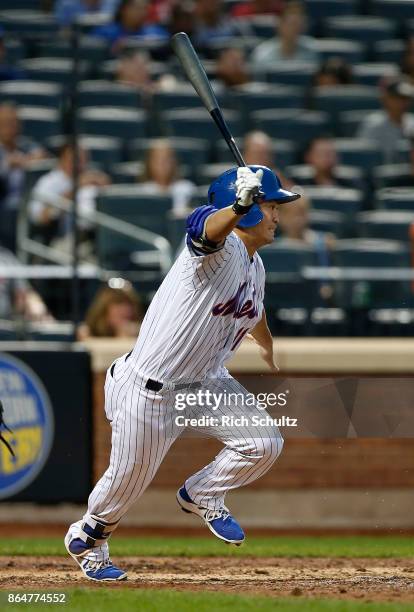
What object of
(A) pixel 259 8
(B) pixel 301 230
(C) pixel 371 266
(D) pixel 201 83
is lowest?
(C) pixel 371 266

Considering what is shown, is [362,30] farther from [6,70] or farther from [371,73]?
[6,70]

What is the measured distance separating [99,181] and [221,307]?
4.68 m

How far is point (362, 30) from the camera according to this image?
12.3 m

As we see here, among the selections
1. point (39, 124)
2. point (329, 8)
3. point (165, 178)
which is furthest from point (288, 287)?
point (329, 8)

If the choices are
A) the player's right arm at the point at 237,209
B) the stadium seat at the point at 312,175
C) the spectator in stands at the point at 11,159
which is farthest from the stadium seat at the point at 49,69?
the player's right arm at the point at 237,209

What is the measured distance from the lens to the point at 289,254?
28.6 ft

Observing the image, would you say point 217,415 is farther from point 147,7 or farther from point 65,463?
point 147,7

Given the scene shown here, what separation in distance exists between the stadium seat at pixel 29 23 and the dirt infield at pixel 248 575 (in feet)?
15.0

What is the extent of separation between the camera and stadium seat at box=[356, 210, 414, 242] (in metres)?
9.27

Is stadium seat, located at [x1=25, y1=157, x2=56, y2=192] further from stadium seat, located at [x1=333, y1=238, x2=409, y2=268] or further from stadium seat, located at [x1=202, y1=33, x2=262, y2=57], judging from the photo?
stadium seat, located at [x1=202, y1=33, x2=262, y2=57]

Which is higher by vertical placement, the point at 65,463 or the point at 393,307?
the point at 393,307

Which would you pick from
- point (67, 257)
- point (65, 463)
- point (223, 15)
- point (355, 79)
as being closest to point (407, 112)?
point (355, 79)

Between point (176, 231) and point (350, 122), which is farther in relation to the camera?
point (350, 122)

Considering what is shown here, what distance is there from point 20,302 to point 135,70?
317 centimetres
